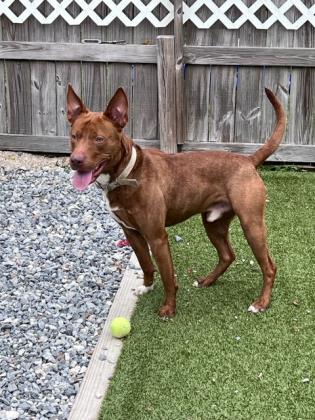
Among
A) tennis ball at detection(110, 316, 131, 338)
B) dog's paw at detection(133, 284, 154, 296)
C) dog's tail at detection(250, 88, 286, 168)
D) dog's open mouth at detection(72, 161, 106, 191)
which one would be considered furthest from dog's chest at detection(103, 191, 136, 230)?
dog's tail at detection(250, 88, 286, 168)

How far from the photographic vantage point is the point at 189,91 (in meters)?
6.73

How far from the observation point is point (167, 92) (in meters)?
6.53

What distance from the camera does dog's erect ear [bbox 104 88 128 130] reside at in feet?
11.0

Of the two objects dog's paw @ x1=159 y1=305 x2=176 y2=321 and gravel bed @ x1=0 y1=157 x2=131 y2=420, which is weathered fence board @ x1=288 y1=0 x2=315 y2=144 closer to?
gravel bed @ x1=0 y1=157 x2=131 y2=420

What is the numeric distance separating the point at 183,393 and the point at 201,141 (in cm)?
409

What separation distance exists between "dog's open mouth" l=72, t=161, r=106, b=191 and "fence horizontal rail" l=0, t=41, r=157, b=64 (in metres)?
3.48

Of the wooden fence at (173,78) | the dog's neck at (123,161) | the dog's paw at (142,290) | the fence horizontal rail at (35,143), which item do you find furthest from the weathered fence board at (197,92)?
the dog's neck at (123,161)

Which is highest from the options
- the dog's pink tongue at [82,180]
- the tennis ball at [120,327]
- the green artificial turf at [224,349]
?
the dog's pink tongue at [82,180]

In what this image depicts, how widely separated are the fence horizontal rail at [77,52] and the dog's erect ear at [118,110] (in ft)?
10.8

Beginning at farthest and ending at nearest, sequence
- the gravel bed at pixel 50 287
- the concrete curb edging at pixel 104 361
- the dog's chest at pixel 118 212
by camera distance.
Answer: the dog's chest at pixel 118 212
the gravel bed at pixel 50 287
the concrete curb edging at pixel 104 361

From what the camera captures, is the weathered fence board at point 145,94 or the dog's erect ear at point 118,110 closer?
the dog's erect ear at point 118,110

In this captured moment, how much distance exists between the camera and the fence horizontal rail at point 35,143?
7012mm

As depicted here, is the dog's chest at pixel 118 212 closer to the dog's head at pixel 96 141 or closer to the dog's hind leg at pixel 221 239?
the dog's head at pixel 96 141

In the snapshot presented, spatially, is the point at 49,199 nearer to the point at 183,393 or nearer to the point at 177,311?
the point at 177,311
